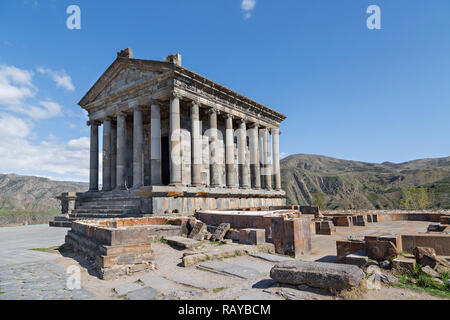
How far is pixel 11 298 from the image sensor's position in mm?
4215

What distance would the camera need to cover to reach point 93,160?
20.9 m

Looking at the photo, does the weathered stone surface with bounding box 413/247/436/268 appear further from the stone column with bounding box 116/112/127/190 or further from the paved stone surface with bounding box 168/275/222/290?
the stone column with bounding box 116/112/127/190

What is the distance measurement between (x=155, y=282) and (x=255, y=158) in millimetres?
19703

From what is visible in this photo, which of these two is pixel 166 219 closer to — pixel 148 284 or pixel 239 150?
pixel 148 284

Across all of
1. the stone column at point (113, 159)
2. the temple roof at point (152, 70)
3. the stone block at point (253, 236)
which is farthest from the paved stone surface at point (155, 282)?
the stone column at point (113, 159)

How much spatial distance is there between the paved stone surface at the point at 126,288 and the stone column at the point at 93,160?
681 inches

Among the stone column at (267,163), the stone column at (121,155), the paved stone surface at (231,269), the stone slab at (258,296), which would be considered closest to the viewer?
the stone slab at (258,296)

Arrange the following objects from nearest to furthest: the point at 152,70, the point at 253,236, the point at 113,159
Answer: the point at 253,236
the point at 152,70
the point at 113,159

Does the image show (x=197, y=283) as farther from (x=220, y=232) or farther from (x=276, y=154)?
(x=276, y=154)

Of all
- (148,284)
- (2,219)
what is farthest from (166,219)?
(2,219)

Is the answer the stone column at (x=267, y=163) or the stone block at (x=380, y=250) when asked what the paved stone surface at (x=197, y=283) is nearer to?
the stone block at (x=380, y=250)

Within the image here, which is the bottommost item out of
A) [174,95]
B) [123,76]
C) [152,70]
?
[174,95]

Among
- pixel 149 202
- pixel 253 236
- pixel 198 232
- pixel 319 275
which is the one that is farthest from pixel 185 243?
pixel 149 202

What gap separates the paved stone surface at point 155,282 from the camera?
4.60 meters
